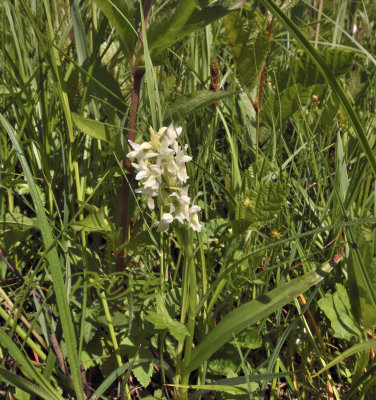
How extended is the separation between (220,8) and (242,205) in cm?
44

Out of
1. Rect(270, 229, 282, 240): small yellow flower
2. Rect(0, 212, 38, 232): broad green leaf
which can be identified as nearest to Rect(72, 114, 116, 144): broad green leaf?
Rect(0, 212, 38, 232): broad green leaf

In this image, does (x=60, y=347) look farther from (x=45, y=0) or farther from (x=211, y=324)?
(x=45, y=0)

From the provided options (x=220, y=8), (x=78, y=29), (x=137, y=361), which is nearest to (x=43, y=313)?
(x=137, y=361)

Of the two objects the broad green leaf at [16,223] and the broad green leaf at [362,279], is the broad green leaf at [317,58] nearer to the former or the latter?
the broad green leaf at [362,279]

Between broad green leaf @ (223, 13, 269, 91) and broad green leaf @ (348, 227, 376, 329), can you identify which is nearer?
broad green leaf @ (348, 227, 376, 329)

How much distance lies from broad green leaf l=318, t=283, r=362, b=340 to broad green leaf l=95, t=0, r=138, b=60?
0.70 meters

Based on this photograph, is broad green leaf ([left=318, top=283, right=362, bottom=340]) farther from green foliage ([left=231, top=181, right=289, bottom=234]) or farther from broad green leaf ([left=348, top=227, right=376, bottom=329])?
green foliage ([left=231, top=181, right=289, bottom=234])

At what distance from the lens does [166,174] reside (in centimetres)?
87

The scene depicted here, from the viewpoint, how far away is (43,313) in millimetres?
1059

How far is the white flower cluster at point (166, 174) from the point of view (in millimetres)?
847

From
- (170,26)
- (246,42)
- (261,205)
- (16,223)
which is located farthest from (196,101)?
(16,223)

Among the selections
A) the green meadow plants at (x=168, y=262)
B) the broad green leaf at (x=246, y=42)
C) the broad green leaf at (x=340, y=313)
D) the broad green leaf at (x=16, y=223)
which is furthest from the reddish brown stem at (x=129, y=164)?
the broad green leaf at (x=340, y=313)

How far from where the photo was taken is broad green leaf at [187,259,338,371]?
34.9 inches

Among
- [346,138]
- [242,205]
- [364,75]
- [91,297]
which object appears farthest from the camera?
[364,75]
